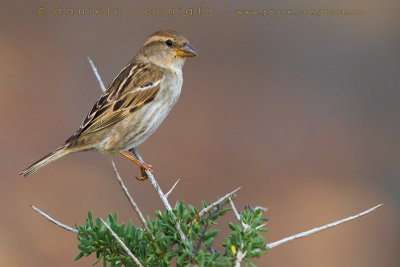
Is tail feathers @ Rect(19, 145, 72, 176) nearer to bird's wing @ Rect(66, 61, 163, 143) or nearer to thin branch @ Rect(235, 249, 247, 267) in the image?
bird's wing @ Rect(66, 61, 163, 143)

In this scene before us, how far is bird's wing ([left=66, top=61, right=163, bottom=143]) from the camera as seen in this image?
4.33 m

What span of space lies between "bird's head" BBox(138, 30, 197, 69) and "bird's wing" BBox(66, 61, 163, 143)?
0.12m

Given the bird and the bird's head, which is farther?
the bird's head

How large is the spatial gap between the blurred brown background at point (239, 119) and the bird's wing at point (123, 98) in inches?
93.6

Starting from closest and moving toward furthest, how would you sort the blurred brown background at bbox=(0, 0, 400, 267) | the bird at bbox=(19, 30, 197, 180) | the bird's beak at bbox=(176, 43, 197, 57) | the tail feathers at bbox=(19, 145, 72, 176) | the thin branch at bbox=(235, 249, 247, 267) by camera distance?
the thin branch at bbox=(235, 249, 247, 267) < the tail feathers at bbox=(19, 145, 72, 176) < the bird at bbox=(19, 30, 197, 180) < the bird's beak at bbox=(176, 43, 197, 57) < the blurred brown background at bbox=(0, 0, 400, 267)

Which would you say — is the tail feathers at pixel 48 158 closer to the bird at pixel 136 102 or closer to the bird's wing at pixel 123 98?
the bird at pixel 136 102

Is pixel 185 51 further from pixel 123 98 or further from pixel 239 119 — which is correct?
pixel 239 119

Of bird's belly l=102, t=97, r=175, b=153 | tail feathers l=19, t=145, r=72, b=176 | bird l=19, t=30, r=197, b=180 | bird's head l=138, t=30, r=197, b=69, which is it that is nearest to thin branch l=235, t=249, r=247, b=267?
tail feathers l=19, t=145, r=72, b=176

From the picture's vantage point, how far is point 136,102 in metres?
4.43

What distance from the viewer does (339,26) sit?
10273mm

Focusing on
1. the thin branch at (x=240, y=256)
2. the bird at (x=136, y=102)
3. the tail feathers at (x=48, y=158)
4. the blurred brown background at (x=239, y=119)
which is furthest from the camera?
the blurred brown background at (x=239, y=119)

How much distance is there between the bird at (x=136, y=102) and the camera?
4.27m

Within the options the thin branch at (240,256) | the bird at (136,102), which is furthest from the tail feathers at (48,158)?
the thin branch at (240,256)

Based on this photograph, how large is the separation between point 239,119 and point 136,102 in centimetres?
435
